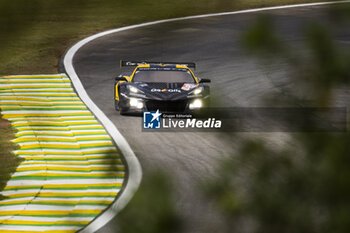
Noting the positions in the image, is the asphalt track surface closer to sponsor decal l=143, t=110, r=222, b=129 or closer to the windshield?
sponsor decal l=143, t=110, r=222, b=129

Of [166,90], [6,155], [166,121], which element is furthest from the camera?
[166,121]

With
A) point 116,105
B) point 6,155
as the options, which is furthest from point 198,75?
point 6,155

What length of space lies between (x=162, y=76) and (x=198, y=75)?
543 centimetres

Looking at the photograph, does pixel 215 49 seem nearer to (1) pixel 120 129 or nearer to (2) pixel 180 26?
(1) pixel 120 129

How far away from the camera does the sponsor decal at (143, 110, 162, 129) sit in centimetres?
1362

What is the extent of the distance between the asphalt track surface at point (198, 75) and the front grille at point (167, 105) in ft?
1.76

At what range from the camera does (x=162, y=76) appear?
46.7ft

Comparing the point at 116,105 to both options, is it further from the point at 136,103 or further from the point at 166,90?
the point at 166,90

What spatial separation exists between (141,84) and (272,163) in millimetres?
11745

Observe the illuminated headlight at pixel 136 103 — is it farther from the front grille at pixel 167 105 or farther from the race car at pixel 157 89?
the front grille at pixel 167 105

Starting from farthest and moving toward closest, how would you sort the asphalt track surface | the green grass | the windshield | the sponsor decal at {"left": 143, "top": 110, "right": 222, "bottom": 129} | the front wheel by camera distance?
the front wheel → the windshield → the sponsor decal at {"left": 143, "top": 110, "right": 222, "bottom": 129} → the asphalt track surface → the green grass

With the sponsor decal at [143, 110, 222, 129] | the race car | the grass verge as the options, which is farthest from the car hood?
the grass verge

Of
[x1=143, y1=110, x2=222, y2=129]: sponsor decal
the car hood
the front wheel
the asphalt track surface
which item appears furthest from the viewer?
the front wheel

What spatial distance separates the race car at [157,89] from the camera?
13.5 metres
